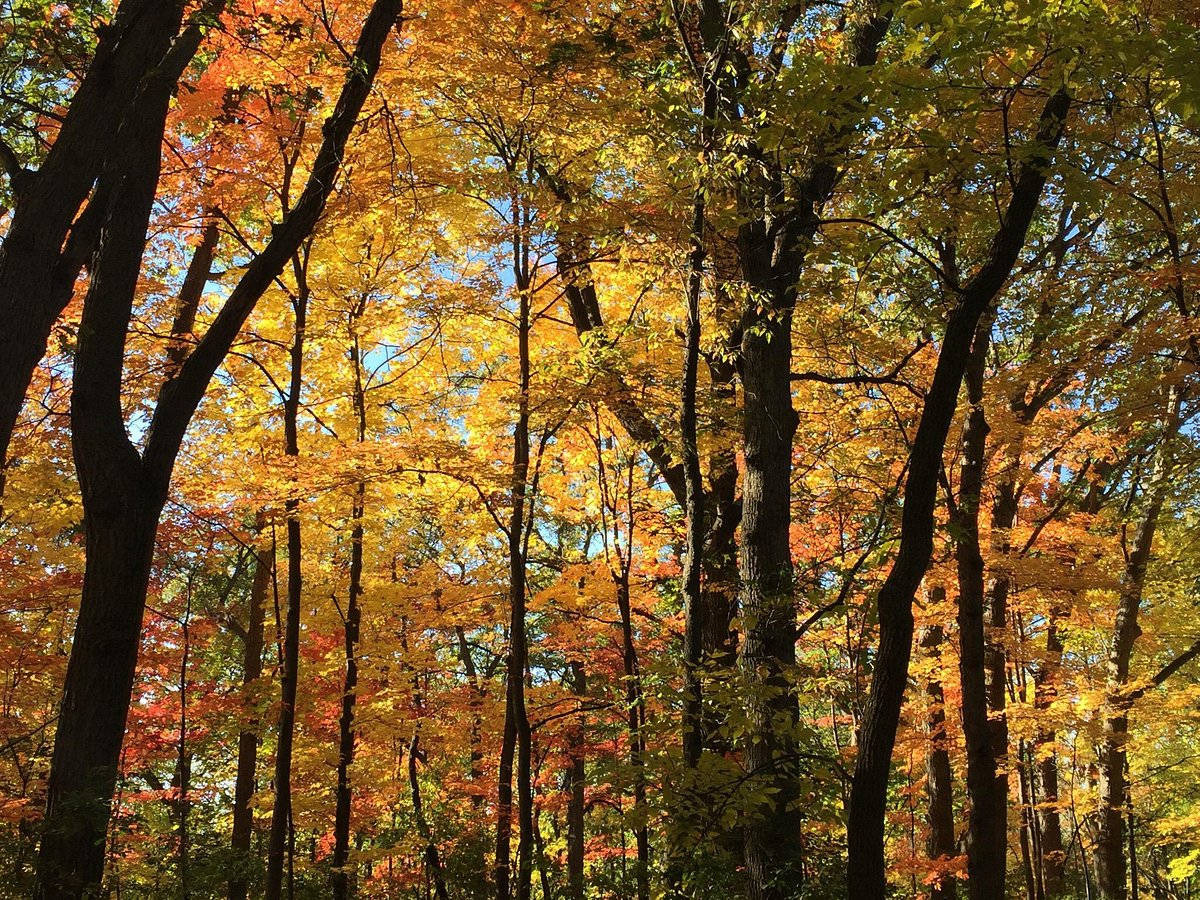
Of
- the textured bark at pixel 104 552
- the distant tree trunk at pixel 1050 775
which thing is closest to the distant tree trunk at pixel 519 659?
the textured bark at pixel 104 552

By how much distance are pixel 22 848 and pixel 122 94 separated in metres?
6.43

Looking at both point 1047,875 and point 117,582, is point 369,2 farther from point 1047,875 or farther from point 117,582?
point 1047,875

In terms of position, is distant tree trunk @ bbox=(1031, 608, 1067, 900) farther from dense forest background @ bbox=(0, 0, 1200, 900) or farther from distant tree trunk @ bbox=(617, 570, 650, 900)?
distant tree trunk @ bbox=(617, 570, 650, 900)

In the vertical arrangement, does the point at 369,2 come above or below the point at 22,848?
above

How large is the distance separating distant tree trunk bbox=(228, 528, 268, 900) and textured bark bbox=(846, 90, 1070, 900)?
7.78m

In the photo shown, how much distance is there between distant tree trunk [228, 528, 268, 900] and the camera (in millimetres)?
9430

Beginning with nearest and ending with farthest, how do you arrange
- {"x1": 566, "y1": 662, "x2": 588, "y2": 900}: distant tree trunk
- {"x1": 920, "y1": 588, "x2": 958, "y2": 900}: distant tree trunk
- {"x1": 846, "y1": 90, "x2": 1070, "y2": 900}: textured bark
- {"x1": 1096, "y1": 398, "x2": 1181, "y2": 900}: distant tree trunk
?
1. {"x1": 846, "y1": 90, "x2": 1070, "y2": 900}: textured bark
2. {"x1": 1096, "y1": 398, "x2": 1181, "y2": 900}: distant tree trunk
3. {"x1": 920, "y1": 588, "x2": 958, "y2": 900}: distant tree trunk
4. {"x1": 566, "y1": 662, "x2": 588, "y2": 900}: distant tree trunk

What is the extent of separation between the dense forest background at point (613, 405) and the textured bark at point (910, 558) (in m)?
0.02

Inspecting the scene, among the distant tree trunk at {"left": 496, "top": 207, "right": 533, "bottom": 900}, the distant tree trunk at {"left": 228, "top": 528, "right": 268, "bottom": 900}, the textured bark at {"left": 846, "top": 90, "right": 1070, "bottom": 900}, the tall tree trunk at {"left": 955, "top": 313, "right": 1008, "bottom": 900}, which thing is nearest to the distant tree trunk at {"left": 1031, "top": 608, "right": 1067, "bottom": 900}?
the tall tree trunk at {"left": 955, "top": 313, "right": 1008, "bottom": 900}

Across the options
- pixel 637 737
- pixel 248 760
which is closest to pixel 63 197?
pixel 637 737

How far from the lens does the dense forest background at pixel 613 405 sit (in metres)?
4.07

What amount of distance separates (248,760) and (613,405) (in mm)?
8276

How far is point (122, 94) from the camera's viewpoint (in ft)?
Result: 14.0

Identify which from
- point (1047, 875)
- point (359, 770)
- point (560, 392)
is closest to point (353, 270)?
point (560, 392)
